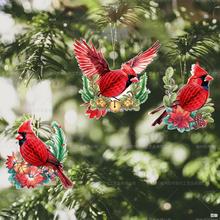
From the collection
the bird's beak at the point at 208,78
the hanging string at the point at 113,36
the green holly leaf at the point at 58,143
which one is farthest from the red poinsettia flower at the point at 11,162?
the bird's beak at the point at 208,78

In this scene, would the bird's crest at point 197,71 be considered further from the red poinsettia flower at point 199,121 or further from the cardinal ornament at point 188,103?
the red poinsettia flower at point 199,121

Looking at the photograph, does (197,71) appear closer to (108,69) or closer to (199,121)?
(199,121)

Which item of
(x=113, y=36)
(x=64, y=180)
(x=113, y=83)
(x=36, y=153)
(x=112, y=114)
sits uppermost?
(x=113, y=36)

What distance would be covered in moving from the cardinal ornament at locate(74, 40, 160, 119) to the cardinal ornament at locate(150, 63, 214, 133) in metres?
0.08

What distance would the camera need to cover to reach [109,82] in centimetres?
152

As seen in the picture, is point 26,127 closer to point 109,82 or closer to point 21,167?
point 21,167

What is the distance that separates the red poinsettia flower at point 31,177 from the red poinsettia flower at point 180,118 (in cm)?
51

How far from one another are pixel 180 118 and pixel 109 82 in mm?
284

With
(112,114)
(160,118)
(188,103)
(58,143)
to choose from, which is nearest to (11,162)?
(58,143)

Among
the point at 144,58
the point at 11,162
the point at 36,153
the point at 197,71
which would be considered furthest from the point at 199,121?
the point at 11,162

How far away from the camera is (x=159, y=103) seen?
1.52 m

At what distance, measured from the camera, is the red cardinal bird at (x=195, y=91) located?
4.90ft

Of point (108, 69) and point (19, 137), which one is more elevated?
point (108, 69)

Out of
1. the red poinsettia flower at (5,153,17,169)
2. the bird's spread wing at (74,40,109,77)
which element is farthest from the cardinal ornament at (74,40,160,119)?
the red poinsettia flower at (5,153,17,169)
